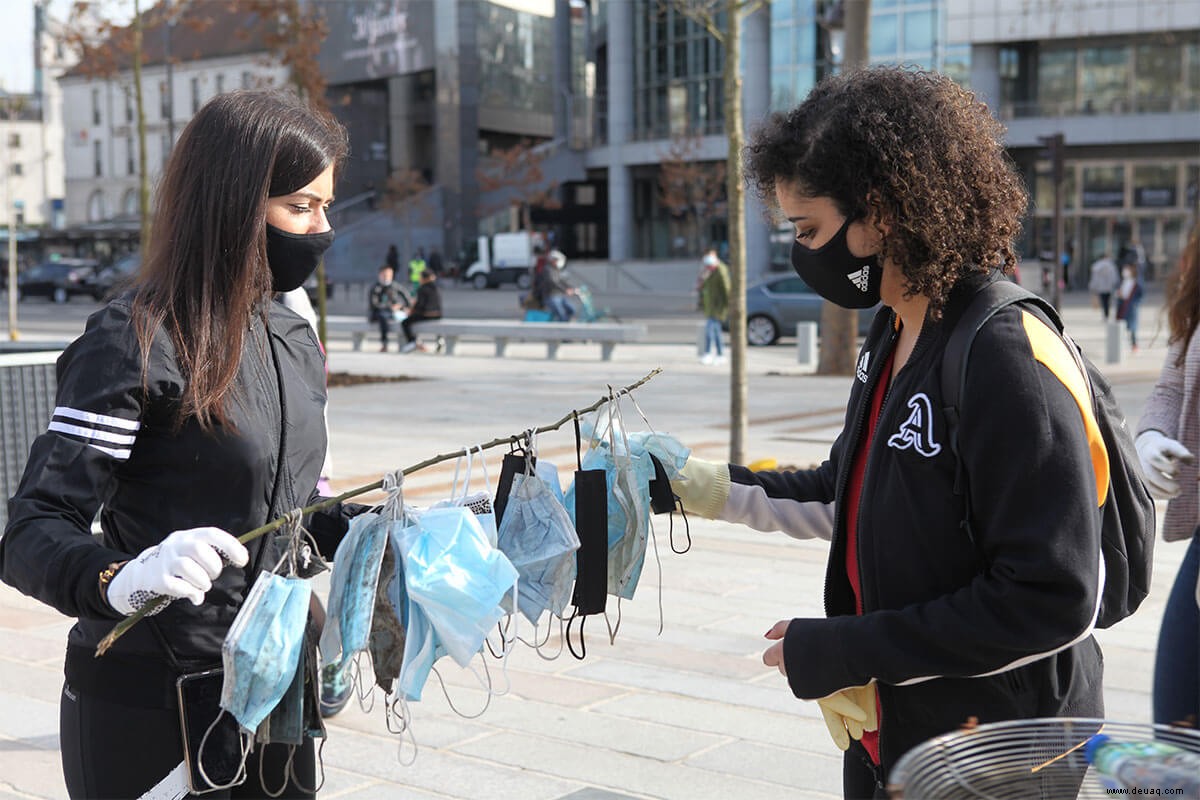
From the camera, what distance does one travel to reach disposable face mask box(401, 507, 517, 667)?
6.86 feet

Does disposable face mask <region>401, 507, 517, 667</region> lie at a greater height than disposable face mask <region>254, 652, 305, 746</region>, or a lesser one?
greater

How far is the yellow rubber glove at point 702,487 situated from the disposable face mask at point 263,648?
0.90 m

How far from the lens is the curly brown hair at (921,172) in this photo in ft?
6.81

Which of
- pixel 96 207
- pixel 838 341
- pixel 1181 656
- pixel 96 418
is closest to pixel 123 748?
pixel 96 418

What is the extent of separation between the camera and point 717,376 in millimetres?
17844

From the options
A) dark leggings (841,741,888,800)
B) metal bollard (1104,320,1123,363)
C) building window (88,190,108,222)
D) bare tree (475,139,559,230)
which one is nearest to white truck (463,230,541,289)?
bare tree (475,139,559,230)

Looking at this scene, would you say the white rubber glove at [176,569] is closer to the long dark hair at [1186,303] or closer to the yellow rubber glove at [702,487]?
the yellow rubber glove at [702,487]

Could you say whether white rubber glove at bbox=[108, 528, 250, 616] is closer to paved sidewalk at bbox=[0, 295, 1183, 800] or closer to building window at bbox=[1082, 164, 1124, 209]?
paved sidewalk at bbox=[0, 295, 1183, 800]

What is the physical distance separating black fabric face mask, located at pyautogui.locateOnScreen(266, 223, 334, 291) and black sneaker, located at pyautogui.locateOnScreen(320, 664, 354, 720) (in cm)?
72

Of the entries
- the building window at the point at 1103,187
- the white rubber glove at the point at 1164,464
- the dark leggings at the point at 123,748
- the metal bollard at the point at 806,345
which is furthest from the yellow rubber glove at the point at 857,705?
the building window at the point at 1103,187

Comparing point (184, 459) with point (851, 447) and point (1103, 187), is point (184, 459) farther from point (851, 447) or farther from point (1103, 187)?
point (1103, 187)

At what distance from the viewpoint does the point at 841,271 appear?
2.26 meters

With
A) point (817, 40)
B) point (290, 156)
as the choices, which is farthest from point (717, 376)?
point (817, 40)

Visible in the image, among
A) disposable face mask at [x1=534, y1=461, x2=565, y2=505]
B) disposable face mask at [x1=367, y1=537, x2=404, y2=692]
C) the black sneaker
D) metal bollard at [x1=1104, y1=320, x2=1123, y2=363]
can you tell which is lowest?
metal bollard at [x1=1104, y1=320, x2=1123, y2=363]
